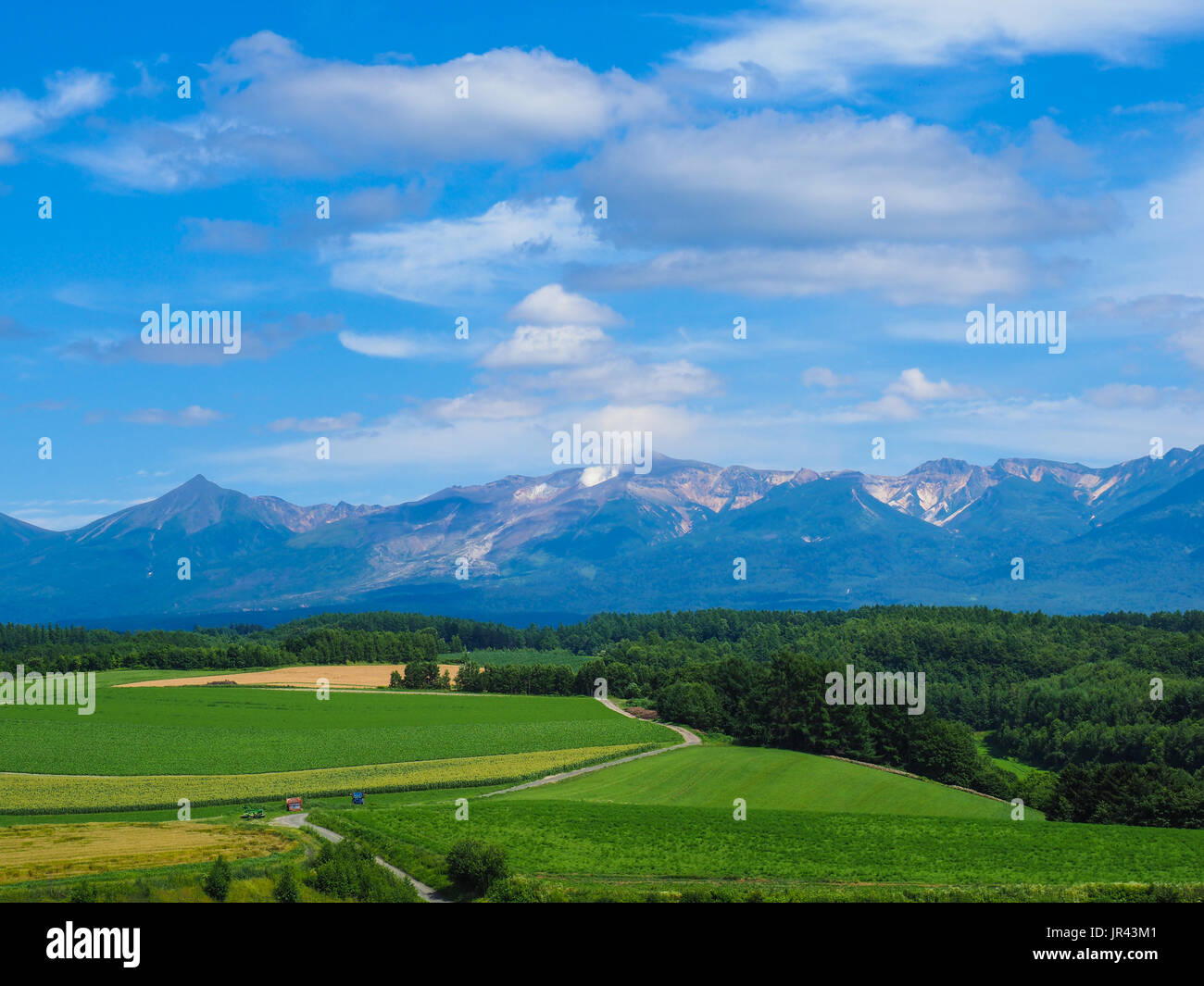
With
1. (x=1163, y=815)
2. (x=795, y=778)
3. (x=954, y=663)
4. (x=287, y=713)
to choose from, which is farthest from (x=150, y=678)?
(x=1163, y=815)

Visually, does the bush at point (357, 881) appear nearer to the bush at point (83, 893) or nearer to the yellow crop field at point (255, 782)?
the bush at point (83, 893)

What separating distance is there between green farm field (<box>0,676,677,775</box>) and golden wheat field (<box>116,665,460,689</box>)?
887 centimetres

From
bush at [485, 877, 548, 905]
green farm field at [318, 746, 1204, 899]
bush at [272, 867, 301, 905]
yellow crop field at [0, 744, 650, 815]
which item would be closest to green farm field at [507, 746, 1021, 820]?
green farm field at [318, 746, 1204, 899]

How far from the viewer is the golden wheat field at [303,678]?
166 metres

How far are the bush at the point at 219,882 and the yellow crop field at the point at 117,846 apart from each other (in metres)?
10.9

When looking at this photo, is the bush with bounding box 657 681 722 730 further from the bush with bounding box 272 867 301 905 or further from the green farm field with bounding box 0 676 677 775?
the bush with bounding box 272 867 301 905

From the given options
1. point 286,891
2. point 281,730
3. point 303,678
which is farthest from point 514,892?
point 303,678

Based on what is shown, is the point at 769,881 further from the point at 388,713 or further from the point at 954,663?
the point at 954,663

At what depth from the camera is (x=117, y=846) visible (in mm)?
60094

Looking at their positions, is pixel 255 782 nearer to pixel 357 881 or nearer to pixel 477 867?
pixel 477 867
